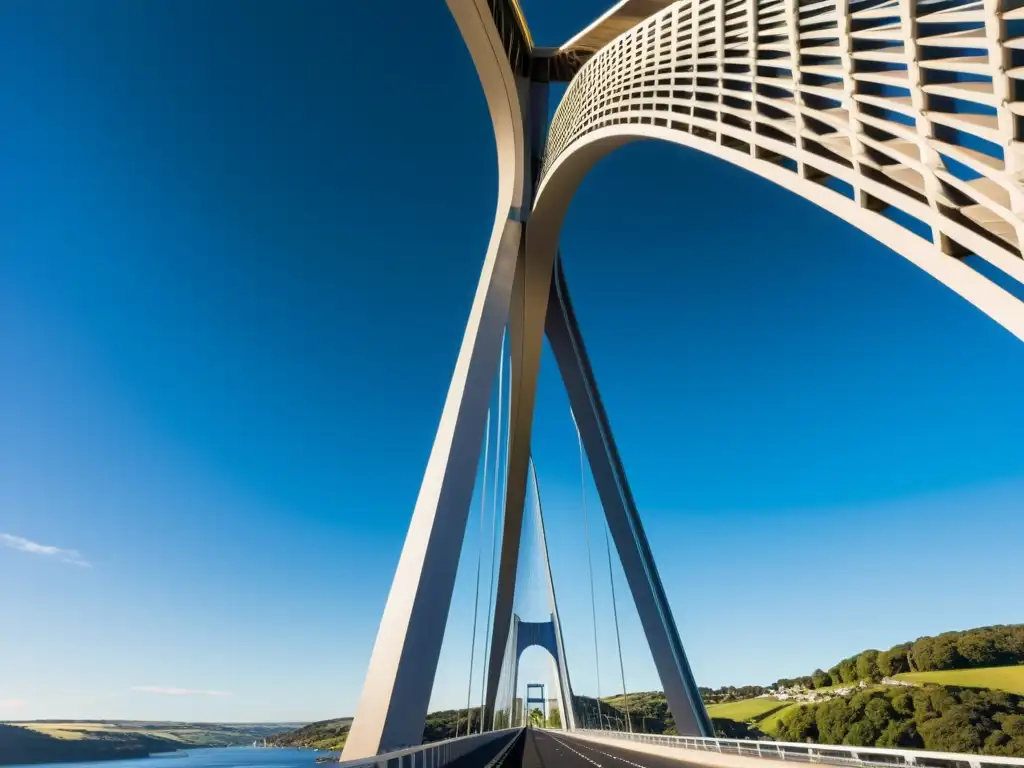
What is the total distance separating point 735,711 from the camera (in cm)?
4738

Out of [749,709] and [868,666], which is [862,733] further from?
[749,709]

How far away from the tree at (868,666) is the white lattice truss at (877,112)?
3762 centimetres

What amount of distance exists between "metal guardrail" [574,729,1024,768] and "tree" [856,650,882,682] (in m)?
23.7

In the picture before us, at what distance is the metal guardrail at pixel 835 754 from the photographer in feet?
22.7

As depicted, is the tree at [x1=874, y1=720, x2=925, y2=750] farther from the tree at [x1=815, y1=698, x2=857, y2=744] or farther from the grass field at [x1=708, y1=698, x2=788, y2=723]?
the grass field at [x1=708, y1=698, x2=788, y2=723]

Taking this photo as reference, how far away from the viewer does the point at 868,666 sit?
3691cm

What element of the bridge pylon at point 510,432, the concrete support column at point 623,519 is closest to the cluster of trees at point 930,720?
the concrete support column at point 623,519

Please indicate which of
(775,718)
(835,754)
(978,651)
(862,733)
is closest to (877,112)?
(835,754)

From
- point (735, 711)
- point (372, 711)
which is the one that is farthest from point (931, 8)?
point (735, 711)

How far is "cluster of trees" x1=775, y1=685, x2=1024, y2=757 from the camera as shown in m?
24.1

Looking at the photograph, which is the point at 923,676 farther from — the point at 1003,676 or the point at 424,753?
the point at 424,753

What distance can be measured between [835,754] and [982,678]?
82.3 feet

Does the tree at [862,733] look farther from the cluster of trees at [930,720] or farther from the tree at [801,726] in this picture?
the tree at [801,726]

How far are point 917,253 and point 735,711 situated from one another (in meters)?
50.8
